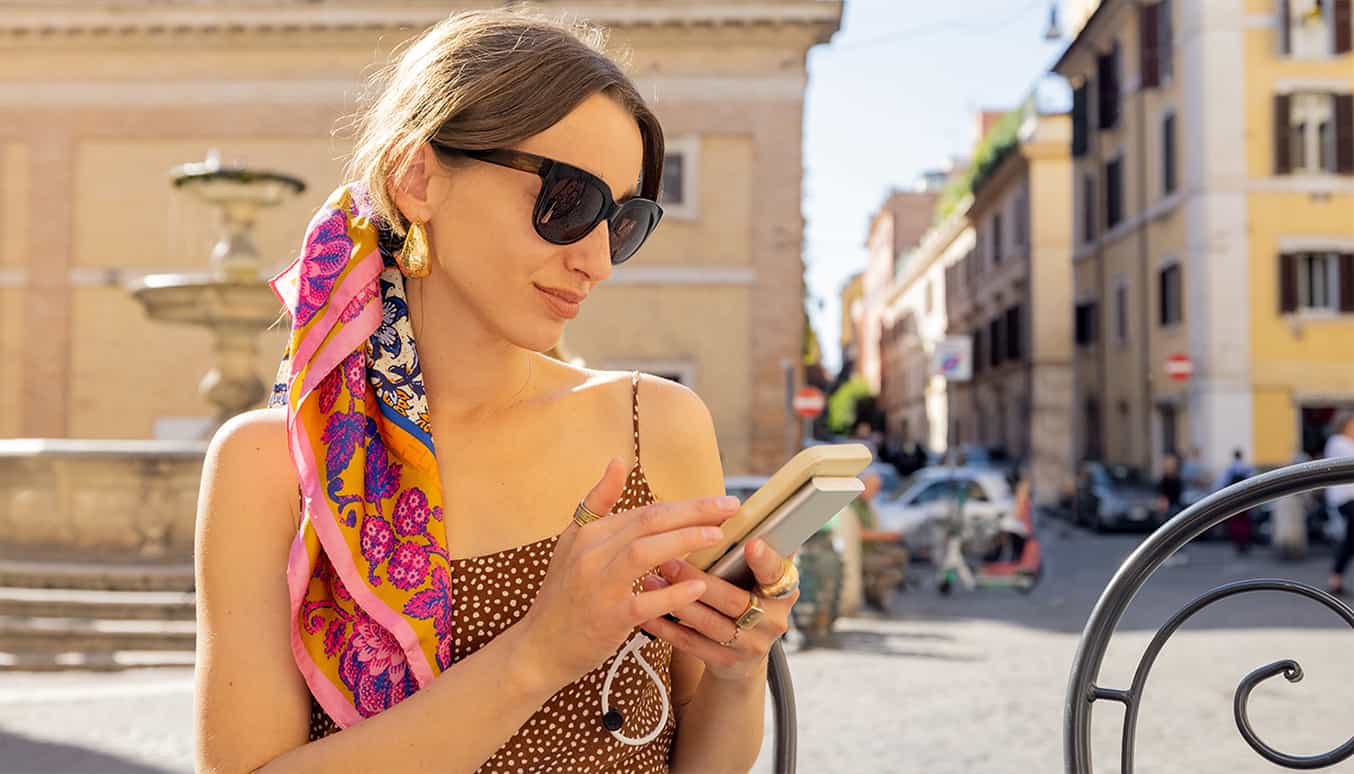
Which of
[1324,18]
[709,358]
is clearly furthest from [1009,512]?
[1324,18]

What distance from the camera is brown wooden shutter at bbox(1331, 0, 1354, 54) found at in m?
26.2

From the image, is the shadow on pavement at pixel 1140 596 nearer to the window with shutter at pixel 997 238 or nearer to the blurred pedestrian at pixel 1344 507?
the blurred pedestrian at pixel 1344 507

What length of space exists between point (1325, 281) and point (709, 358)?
12.9 meters

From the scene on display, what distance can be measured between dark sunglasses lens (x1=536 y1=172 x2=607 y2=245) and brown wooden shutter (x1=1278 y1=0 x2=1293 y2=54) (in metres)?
28.2

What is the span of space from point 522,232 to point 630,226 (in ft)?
0.54

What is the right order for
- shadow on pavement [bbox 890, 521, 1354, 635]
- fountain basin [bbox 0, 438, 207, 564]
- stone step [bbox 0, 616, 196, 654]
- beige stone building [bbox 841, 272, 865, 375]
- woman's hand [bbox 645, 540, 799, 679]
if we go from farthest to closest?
1. beige stone building [bbox 841, 272, 865, 375]
2. shadow on pavement [bbox 890, 521, 1354, 635]
3. fountain basin [bbox 0, 438, 207, 564]
4. stone step [bbox 0, 616, 196, 654]
5. woman's hand [bbox 645, 540, 799, 679]

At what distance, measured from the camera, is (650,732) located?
1857mm

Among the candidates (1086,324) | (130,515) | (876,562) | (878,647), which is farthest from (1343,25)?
(130,515)

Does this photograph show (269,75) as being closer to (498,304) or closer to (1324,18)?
(1324,18)

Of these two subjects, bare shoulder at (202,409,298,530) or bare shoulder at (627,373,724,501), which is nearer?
bare shoulder at (202,409,298,530)

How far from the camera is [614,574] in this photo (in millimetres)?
1328

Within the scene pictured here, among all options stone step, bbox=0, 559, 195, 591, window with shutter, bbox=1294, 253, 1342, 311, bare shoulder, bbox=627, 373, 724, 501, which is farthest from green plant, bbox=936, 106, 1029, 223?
bare shoulder, bbox=627, 373, 724, 501

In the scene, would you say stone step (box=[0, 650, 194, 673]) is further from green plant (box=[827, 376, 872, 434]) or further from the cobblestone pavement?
green plant (box=[827, 376, 872, 434])

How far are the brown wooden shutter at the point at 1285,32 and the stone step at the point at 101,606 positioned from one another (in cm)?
2407
